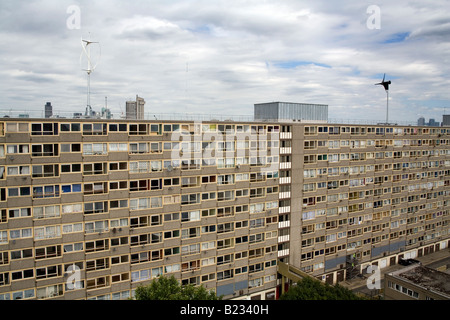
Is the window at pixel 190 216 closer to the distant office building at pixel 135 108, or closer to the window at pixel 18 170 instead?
the distant office building at pixel 135 108

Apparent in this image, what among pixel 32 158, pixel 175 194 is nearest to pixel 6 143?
pixel 32 158

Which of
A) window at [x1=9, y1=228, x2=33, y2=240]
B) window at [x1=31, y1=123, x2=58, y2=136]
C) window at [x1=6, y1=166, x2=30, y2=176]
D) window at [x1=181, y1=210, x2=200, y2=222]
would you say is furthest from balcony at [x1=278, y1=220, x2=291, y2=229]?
window at [x1=6, y1=166, x2=30, y2=176]

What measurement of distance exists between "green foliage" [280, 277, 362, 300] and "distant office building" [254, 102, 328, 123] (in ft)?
98.0

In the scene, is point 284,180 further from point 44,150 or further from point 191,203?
point 44,150

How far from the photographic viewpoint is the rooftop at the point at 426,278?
1671 inches

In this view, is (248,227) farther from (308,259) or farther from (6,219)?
(6,219)

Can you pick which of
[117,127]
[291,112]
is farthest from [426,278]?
[117,127]

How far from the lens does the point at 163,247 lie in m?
42.9

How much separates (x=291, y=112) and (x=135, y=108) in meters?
27.6

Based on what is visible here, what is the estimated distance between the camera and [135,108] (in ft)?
156

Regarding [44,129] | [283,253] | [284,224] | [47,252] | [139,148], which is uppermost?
[44,129]

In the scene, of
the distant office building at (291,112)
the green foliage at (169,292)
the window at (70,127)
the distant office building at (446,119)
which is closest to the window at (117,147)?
the window at (70,127)

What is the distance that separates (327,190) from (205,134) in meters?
25.1

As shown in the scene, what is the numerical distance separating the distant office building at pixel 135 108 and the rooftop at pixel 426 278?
139 ft
